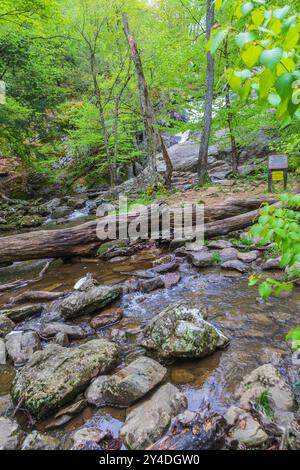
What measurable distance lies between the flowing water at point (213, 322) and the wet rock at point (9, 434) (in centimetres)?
11

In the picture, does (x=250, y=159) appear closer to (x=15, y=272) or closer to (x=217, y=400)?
(x=15, y=272)

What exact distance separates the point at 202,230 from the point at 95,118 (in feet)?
42.7

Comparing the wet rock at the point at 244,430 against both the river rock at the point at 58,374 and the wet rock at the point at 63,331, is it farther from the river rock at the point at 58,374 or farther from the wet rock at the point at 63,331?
the wet rock at the point at 63,331

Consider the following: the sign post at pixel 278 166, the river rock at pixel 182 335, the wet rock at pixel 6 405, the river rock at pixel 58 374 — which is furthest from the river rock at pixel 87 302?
the sign post at pixel 278 166

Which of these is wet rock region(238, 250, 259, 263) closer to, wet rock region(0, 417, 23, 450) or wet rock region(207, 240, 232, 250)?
wet rock region(207, 240, 232, 250)

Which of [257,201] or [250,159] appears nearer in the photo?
[257,201]

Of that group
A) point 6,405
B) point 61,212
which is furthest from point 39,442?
point 61,212

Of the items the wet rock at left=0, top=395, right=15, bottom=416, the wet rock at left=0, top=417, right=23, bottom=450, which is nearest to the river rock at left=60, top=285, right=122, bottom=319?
the wet rock at left=0, top=395, right=15, bottom=416

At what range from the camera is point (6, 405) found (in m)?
2.67

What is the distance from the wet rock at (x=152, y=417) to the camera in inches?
83.4

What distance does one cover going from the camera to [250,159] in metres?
15.9
